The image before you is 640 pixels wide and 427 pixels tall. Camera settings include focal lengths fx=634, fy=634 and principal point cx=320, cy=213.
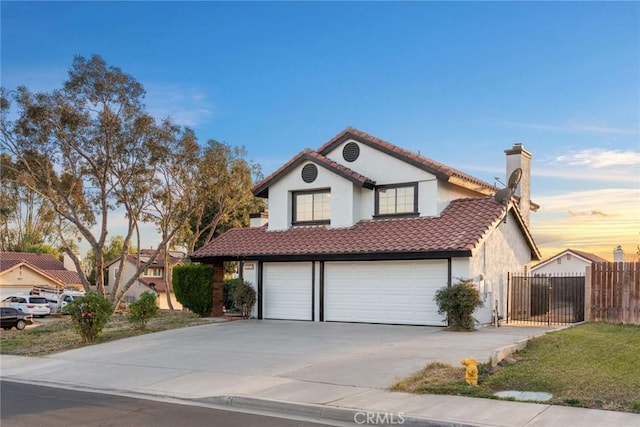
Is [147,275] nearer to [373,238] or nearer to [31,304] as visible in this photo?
[31,304]

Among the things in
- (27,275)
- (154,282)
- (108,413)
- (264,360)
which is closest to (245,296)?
(264,360)

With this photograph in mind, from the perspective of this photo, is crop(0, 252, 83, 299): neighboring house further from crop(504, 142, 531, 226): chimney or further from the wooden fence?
the wooden fence

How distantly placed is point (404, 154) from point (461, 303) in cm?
650

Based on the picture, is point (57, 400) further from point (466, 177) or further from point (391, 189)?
point (466, 177)

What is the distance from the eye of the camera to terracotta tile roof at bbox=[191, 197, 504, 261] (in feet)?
66.0

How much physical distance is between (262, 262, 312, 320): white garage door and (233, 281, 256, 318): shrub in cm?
47

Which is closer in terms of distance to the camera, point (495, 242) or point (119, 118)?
point (495, 242)

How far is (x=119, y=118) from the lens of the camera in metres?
30.0

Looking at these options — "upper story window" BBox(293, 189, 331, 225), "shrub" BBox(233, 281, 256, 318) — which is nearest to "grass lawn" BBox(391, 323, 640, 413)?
"upper story window" BBox(293, 189, 331, 225)

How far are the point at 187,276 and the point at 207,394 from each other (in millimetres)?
15648

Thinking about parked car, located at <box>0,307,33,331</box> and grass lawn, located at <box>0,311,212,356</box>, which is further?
parked car, located at <box>0,307,33,331</box>

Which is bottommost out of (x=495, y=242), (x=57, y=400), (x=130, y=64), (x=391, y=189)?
(x=57, y=400)

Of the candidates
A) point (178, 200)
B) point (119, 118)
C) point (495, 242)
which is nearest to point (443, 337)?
point (495, 242)

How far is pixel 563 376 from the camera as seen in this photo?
35.2 ft
